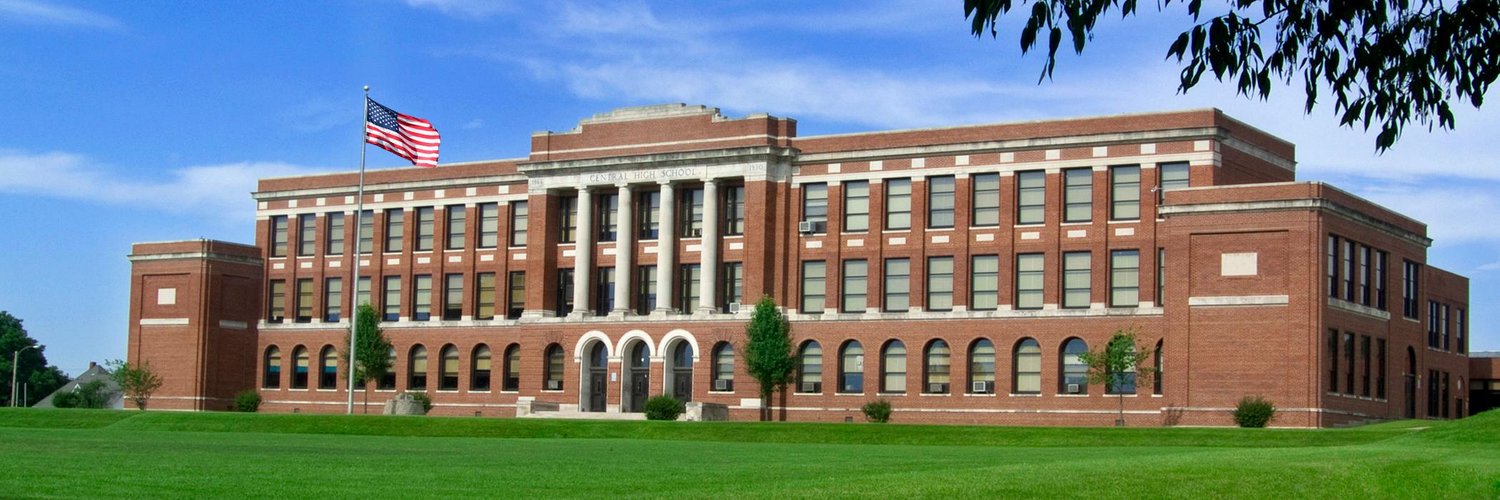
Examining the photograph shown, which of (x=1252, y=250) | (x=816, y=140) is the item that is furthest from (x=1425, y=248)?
(x=816, y=140)

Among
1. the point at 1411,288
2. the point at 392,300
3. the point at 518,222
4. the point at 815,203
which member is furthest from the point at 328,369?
the point at 1411,288

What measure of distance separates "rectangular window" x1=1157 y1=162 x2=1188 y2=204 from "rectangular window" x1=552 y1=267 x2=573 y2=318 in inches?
1024

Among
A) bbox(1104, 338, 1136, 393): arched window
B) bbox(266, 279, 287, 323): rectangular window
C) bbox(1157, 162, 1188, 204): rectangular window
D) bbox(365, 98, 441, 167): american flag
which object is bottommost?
bbox(1104, 338, 1136, 393): arched window

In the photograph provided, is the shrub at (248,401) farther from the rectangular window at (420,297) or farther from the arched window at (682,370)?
the arched window at (682,370)

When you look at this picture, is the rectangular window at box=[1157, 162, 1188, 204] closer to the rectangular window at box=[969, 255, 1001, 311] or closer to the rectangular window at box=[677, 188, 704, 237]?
the rectangular window at box=[969, 255, 1001, 311]

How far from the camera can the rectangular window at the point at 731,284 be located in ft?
242

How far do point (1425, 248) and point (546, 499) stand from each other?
56959 mm

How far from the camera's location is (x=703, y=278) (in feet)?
241

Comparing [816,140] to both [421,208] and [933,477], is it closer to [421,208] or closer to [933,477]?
[421,208]

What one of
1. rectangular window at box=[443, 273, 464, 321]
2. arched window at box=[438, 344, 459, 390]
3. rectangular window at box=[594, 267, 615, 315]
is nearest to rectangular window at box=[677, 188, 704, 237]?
rectangular window at box=[594, 267, 615, 315]

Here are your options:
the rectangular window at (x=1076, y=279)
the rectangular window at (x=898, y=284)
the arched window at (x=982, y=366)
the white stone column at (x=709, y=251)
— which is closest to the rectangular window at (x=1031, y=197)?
the rectangular window at (x=1076, y=279)

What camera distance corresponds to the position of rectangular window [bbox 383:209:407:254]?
8362 centimetres

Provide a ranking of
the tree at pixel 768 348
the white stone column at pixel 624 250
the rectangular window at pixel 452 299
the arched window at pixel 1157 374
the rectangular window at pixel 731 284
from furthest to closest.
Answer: the rectangular window at pixel 452 299 < the white stone column at pixel 624 250 < the rectangular window at pixel 731 284 < the tree at pixel 768 348 < the arched window at pixel 1157 374

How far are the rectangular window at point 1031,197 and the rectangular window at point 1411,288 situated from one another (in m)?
13.7
